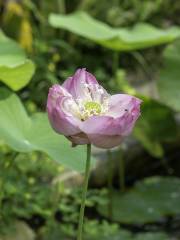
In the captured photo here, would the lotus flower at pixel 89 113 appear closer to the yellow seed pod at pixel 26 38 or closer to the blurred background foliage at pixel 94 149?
the blurred background foliage at pixel 94 149

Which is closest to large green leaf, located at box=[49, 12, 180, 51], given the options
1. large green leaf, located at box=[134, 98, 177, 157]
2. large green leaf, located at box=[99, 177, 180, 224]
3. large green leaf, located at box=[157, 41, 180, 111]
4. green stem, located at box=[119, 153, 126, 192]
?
large green leaf, located at box=[157, 41, 180, 111]

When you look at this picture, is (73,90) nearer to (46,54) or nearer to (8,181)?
(8,181)

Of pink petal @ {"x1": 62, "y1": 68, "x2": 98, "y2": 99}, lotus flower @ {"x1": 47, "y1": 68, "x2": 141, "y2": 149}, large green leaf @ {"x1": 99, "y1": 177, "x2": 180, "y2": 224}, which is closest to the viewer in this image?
lotus flower @ {"x1": 47, "y1": 68, "x2": 141, "y2": 149}

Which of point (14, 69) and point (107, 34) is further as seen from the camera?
point (107, 34)

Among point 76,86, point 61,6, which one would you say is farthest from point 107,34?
point 76,86

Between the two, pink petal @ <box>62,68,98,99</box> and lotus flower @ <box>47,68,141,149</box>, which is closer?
lotus flower @ <box>47,68,141,149</box>

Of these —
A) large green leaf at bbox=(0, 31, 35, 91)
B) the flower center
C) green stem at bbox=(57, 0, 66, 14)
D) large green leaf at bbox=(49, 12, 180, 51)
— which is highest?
the flower center

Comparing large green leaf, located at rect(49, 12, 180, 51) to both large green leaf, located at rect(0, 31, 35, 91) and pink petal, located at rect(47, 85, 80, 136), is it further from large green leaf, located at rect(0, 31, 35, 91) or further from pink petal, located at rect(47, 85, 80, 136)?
pink petal, located at rect(47, 85, 80, 136)

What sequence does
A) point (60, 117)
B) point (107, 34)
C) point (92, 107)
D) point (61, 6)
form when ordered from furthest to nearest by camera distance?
point (61, 6) → point (107, 34) → point (92, 107) → point (60, 117)

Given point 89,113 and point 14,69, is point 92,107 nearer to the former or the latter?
point 89,113
